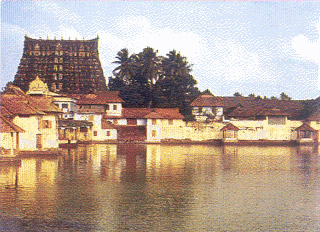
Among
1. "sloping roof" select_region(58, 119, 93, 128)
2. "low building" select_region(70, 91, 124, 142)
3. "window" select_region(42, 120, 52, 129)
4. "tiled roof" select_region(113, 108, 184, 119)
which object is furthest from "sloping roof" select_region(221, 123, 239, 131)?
"window" select_region(42, 120, 52, 129)

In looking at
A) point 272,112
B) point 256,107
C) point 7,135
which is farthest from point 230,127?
point 7,135

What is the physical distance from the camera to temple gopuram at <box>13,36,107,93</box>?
109 m

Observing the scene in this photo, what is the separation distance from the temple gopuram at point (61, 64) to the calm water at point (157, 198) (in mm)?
75138

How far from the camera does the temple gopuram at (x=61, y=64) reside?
109m

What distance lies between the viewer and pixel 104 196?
22859mm

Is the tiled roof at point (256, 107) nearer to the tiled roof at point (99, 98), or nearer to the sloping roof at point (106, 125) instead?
the tiled roof at point (99, 98)

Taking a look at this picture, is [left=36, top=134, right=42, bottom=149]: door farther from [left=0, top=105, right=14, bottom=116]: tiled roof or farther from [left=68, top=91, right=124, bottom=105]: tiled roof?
[left=68, top=91, right=124, bottom=105]: tiled roof

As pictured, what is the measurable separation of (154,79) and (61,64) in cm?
2731

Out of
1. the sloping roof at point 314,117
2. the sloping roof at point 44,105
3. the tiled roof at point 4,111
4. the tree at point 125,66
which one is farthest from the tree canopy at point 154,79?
the tiled roof at point 4,111

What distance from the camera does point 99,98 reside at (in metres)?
82.2

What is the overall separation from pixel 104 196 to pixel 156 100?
65174mm

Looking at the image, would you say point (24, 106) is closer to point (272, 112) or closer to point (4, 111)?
point (4, 111)

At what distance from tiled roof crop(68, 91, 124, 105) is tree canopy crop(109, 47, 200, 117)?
561cm

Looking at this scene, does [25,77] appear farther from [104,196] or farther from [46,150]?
[104,196]
